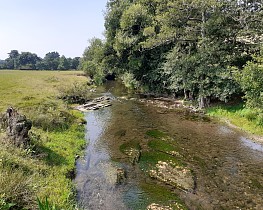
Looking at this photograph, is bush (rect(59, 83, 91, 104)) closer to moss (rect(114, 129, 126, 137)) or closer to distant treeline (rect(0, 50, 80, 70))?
moss (rect(114, 129, 126, 137))

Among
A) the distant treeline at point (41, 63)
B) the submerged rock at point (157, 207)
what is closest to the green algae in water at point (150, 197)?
the submerged rock at point (157, 207)

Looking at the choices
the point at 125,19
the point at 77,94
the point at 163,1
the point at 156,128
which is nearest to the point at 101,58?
the point at 125,19

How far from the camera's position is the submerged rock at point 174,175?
14139 millimetres

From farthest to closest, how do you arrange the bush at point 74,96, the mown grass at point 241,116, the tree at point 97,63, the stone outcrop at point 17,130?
the tree at point 97,63, the bush at point 74,96, the mown grass at point 241,116, the stone outcrop at point 17,130

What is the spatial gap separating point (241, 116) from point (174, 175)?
14.6 meters

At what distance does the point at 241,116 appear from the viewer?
26.8m

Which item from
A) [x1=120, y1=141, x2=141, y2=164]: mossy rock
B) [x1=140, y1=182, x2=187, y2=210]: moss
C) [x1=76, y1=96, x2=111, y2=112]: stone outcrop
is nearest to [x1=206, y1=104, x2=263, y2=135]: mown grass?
[x1=120, y1=141, x2=141, y2=164]: mossy rock

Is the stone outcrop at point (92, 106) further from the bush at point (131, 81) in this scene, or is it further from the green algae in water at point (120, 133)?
the bush at point (131, 81)

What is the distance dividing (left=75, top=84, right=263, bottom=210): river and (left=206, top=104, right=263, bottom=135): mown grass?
4.10 feet

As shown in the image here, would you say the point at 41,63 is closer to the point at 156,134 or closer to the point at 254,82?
the point at 156,134

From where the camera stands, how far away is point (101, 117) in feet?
98.4

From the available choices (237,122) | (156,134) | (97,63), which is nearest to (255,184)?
(156,134)

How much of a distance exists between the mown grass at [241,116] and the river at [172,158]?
125 cm

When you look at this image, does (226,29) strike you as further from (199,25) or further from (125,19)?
(125,19)
